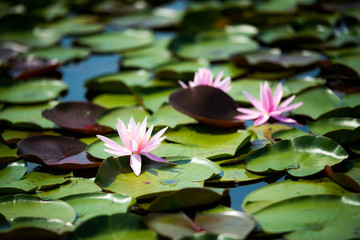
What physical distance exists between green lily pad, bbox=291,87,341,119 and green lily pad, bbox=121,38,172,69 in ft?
4.19

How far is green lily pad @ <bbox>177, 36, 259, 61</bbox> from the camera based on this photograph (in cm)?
390

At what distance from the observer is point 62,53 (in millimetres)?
4109

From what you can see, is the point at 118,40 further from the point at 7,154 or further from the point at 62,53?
the point at 7,154

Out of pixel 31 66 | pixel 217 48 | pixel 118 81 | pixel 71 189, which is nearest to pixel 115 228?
pixel 71 189

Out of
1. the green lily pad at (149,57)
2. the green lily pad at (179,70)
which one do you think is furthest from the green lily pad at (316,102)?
the green lily pad at (149,57)

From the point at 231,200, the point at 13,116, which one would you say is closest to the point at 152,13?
the point at 13,116

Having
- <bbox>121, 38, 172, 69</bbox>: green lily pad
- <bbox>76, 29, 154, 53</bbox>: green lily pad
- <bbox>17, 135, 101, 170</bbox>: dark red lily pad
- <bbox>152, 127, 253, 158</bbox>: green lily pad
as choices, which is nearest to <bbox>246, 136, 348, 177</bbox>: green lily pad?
<bbox>152, 127, 253, 158</bbox>: green lily pad

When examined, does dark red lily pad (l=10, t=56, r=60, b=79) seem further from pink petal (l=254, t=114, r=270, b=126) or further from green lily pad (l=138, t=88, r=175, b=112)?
pink petal (l=254, t=114, r=270, b=126)

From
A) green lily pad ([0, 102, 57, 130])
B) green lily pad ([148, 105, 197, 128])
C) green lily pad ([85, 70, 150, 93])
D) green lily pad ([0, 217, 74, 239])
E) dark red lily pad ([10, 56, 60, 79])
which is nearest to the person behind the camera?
green lily pad ([0, 217, 74, 239])

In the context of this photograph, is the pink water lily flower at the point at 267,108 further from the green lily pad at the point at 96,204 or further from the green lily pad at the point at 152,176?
the green lily pad at the point at 96,204

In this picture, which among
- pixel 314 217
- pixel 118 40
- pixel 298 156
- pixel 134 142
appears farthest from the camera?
pixel 118 40

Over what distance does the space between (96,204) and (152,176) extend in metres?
0.31

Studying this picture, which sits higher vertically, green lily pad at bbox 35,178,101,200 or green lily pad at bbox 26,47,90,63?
green lily pad at bbox 26,47,90,63

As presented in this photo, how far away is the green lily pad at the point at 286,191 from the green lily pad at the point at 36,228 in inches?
30.9
